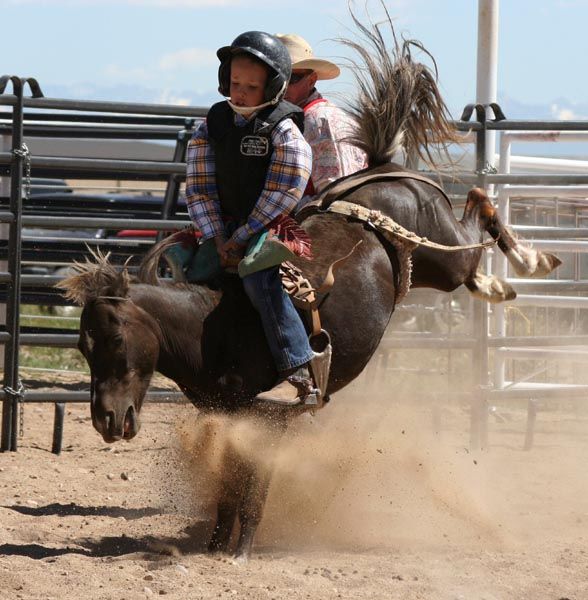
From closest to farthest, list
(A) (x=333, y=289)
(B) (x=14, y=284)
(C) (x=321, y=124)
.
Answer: (A) (x=333, y=289), (C) (x=321, y=124), (B) (x=14, y=284)

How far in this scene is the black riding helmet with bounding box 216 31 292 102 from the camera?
443cm

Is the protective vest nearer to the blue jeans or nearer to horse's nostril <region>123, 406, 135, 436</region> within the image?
the blue jeans

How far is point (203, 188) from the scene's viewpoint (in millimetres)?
4711

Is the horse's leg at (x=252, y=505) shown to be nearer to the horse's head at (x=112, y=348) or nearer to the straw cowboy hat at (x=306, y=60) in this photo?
the horse's head at (x=112, y=348)

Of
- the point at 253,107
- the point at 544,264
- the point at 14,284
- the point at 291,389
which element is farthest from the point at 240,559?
the point at 14,284

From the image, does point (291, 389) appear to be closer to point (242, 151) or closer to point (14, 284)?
point (242, 151)

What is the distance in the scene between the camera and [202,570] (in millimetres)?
4316

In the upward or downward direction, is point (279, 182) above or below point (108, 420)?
above

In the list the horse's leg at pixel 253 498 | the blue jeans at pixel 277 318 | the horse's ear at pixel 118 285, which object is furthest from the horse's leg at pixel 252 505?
the horse's ear at pixel 118 285

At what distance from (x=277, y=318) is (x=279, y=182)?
0.57m

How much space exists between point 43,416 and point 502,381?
325 cm

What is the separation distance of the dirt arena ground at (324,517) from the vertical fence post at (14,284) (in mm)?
206

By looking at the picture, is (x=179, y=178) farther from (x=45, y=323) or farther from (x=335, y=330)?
(x=45, y=323)

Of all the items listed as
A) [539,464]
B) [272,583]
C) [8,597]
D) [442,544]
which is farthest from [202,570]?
[539,464]
